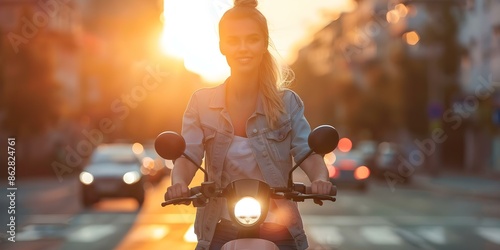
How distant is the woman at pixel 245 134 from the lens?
14.3ft

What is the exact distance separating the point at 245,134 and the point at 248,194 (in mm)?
643

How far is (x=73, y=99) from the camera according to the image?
76.1 metres

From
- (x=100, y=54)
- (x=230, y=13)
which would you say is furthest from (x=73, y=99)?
(x=230, y=13)

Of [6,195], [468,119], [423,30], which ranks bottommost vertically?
[6,195]

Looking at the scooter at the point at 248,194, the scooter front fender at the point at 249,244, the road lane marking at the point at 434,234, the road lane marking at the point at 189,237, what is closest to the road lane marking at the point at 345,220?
the road lane marking at the point at 434,234

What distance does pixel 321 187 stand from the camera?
4.27m

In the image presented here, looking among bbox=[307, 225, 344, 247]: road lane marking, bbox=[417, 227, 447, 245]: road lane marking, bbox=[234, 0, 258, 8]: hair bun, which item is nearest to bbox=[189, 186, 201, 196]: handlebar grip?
bbox=[234, 0, 258, 8]: hair bun

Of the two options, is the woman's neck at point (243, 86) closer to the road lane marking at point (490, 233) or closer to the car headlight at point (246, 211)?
the car headlight at point (246, 211)

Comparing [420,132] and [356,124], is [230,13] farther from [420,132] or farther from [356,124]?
[356,124]

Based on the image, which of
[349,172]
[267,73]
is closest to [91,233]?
[267,73]

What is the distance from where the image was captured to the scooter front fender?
13.0ft

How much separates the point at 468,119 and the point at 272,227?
51.3 meters

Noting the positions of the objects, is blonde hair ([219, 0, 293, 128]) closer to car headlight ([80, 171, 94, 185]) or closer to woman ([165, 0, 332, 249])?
woman ([165, 0, 332, 249])

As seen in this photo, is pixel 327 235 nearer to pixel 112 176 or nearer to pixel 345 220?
pixel 345 220
